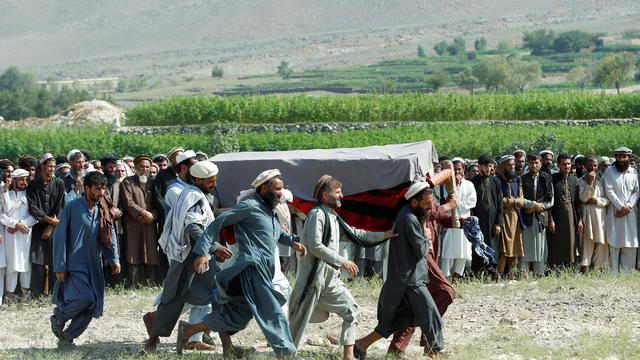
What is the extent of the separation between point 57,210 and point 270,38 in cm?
13954

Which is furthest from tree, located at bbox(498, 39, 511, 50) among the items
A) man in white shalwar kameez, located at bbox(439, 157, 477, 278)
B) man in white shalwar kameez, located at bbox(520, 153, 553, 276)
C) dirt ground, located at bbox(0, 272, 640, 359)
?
dirt ground, located at bbox(0, 272, 640, 359)

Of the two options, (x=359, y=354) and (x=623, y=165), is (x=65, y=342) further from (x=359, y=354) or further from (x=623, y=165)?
(x=623, y=165)

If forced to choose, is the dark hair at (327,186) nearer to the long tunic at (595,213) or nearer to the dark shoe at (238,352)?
the dark shoe at (238,352)

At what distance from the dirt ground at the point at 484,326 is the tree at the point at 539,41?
346ft

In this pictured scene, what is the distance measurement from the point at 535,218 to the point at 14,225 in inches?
264

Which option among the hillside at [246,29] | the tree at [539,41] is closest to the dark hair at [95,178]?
the tree at [539,41]

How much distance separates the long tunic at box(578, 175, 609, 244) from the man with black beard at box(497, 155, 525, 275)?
1028 mm

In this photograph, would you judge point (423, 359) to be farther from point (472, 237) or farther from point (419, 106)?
point (419, 106)

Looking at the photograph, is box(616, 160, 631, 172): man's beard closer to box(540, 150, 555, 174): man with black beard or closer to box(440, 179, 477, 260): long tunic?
box(540, 150, 555, 174): man with black beard

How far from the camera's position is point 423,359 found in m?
7.36

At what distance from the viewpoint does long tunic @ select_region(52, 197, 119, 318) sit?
7711mm

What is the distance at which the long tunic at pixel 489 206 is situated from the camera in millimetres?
11188

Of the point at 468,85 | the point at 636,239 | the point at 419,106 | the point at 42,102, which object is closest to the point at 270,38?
the point at 468,85

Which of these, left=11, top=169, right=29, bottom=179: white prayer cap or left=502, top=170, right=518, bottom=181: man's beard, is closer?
left=11, top=169, right=29, bottom=179: white prayer cap
